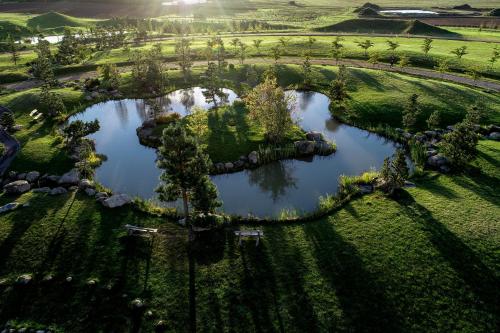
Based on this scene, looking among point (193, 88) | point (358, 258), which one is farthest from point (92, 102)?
point (358, 258)

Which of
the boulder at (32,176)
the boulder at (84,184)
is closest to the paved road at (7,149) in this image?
the boulder at (32,176)

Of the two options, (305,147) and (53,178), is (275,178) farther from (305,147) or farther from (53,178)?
(53,178)

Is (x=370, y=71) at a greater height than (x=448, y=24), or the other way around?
(x=448, y=24)

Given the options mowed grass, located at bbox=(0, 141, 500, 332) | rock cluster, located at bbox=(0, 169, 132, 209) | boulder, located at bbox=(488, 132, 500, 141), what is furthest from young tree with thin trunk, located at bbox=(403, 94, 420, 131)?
rock cluster, located at bbox=(0, 169, 132, 209)

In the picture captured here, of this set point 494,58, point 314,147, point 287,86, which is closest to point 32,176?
point 314,147

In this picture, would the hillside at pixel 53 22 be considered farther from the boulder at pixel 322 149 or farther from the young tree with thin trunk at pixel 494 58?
the young tree with thin trunk at pixel 494 58

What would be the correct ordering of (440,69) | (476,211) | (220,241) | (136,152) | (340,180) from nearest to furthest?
(220,241)
(476,211)
(340,180)
(136,152)
(440,69)

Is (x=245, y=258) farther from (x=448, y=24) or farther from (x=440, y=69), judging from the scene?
(x=448, y=24)

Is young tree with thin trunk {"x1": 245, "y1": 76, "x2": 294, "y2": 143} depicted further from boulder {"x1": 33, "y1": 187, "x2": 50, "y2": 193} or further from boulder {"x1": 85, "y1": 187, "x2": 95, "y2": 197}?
boulder {"x1": 33, "y1": 187, "x2": 50, "y2": 193}
